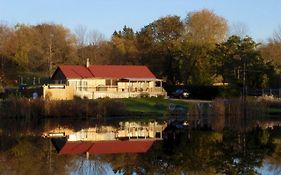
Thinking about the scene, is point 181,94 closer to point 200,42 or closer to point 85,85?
point 200,42

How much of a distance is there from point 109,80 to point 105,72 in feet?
3.91

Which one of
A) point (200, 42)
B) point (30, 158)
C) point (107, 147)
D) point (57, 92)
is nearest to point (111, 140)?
point (107, 147)

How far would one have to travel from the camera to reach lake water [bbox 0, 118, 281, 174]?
20078mm

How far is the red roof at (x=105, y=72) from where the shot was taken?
2566 inches

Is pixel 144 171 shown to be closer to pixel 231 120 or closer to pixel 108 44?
pixel 231 120

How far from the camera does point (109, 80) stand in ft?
219

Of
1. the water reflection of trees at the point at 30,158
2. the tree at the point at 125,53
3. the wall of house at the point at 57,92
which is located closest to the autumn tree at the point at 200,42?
the tree at the point at 125,53

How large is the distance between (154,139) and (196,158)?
8648 millimetres

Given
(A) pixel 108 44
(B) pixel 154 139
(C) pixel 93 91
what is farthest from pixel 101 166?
(A) pixel 108 44

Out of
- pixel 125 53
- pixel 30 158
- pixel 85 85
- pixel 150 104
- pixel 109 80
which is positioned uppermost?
pixel 125 53

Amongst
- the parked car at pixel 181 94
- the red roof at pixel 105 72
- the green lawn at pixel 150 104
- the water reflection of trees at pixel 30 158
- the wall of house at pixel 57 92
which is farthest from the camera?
the parked car at pixel 181 94

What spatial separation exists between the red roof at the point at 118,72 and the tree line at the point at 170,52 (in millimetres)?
7001

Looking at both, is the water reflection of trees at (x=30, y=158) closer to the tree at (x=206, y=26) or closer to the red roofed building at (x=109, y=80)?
the red roofed building at (x=109, y=80)

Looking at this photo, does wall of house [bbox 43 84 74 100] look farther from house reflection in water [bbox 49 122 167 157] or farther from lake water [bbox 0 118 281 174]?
house reflection in water [bbox 49 122 167 157]
